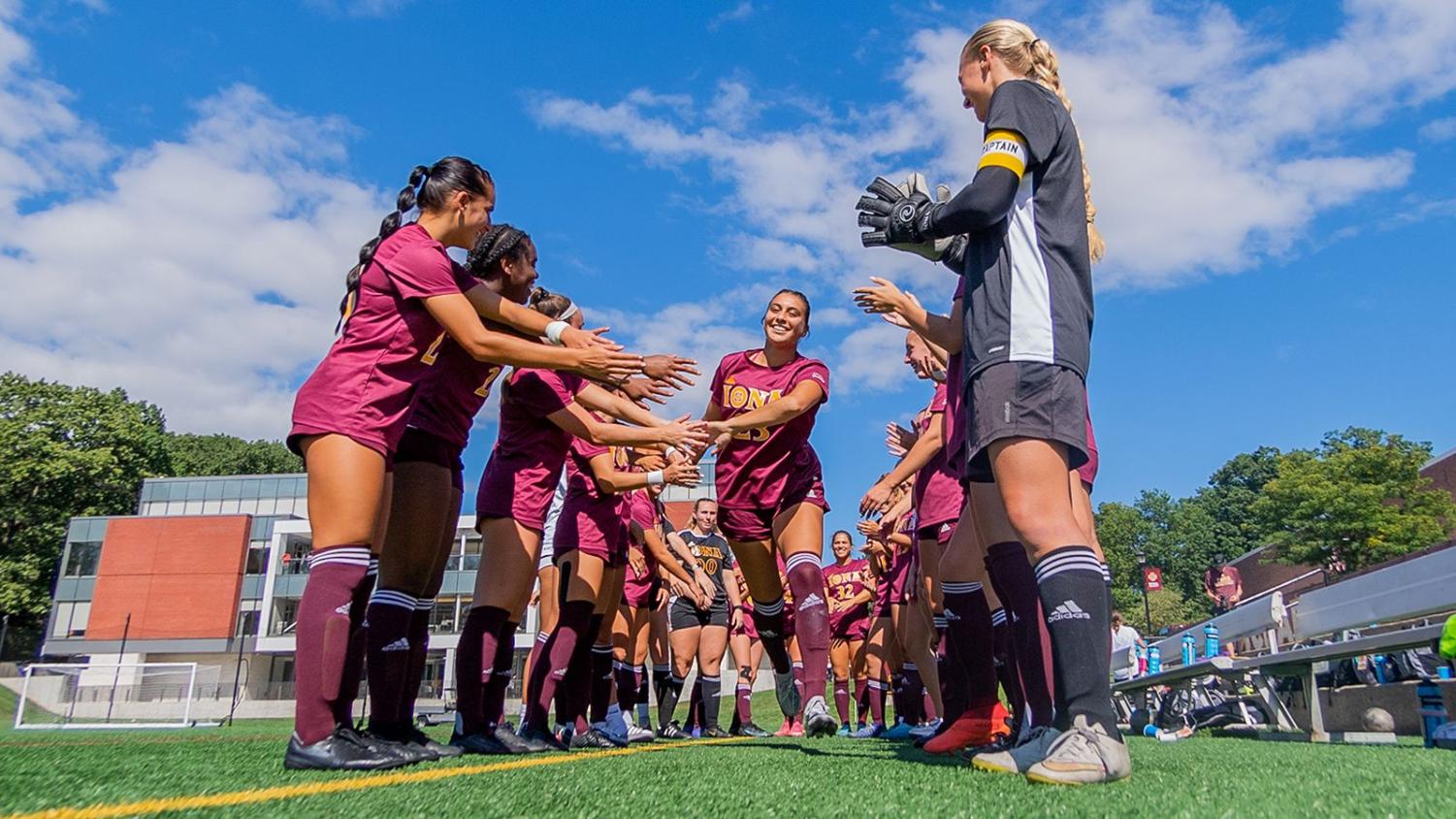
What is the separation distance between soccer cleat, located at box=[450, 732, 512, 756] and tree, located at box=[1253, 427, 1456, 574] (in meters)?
55.6

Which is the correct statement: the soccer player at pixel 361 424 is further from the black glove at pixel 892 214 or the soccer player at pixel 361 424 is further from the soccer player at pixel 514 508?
the black glove at pixel 892 214

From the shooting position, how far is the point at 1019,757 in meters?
2.87

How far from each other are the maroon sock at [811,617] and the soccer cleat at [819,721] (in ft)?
0.53

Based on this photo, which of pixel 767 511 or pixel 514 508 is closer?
pixel 514 508

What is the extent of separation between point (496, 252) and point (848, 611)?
9.65m

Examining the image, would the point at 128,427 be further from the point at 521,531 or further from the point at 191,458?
the point at 521,531

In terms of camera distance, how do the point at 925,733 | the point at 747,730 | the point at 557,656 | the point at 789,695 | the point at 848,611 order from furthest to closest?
the point at 848,611 < the point at 747,730 < the point at 789,695 < the point at 925,733 < the point at 557,656

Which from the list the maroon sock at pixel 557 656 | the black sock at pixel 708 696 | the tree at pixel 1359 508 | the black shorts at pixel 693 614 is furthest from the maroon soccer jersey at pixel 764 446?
the tree at pixel 1359 508

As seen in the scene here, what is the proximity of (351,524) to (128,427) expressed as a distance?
63.4 m

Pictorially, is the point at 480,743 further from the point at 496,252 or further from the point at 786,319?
the point at 786,319

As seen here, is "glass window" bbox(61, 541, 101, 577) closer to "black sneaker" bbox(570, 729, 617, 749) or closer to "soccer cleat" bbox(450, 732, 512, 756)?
"black sneaker" bbox(570, 729, 617, 749)

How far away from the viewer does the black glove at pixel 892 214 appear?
3.37 metres

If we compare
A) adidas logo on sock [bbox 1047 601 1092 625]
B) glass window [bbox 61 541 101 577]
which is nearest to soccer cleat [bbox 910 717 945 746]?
adidas logo on sock [bbox 1047 601 1092 625]

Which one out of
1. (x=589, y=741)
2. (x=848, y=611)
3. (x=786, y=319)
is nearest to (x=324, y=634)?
(x=589, y=741)
